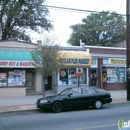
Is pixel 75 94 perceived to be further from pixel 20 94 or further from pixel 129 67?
pixel 20 94

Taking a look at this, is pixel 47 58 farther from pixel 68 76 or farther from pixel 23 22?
pixel 23 22

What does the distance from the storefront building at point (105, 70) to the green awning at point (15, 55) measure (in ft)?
24.4

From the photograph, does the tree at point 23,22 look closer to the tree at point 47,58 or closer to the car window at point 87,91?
the tree at point 47,58

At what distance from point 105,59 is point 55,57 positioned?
10.4 metres

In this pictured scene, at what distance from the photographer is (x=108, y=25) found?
50.1 meters

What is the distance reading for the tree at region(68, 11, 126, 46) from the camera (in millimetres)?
49281

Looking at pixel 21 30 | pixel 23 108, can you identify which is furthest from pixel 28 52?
pixel 21 30

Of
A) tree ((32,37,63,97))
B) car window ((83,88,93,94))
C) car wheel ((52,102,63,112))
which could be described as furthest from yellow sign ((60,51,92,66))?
car wheel ((52,102,63,112))

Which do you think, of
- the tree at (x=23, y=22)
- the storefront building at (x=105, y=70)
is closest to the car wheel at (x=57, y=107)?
the storefront building at (x=105, y=70)

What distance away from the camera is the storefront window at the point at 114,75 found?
981 inches

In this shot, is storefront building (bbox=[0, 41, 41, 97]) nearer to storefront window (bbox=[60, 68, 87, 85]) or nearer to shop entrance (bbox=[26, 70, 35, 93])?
shop entrance (bbox=[26, 70, 35, 93])

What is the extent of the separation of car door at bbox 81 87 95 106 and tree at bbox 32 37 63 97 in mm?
3157

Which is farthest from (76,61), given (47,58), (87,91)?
(87,91)

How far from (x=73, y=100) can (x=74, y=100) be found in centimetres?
7
